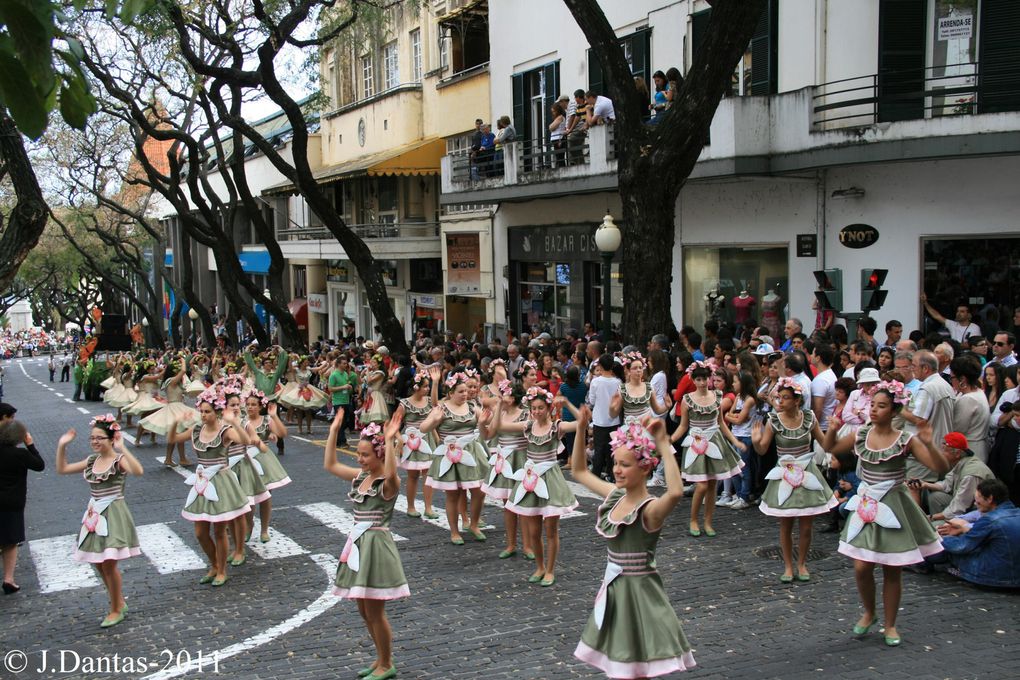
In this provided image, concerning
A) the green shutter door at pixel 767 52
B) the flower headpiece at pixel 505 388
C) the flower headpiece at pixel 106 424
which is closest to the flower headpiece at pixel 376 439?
the flower headpiece at pixel 505 388

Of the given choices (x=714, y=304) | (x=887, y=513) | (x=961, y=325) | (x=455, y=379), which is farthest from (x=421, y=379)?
(x=714, y=304)

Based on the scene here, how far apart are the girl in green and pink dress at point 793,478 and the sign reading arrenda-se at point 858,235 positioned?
8.15m

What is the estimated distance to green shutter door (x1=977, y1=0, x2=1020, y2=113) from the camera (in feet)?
48.8

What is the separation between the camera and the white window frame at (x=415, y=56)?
33.4 meters

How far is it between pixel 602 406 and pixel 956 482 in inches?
192

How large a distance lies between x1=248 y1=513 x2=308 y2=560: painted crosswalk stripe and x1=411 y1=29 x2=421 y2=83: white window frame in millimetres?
23578

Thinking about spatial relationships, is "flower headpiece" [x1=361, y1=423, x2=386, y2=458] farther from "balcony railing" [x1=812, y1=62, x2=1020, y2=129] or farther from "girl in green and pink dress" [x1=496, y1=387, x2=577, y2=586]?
"balcony railing" [x1=812, y1=62, x2=1020, y2=129]

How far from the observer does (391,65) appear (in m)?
35.8

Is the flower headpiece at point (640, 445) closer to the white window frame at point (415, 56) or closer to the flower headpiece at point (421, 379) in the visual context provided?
the flower headpiece at point (421, 379)

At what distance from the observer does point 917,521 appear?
7809 mm

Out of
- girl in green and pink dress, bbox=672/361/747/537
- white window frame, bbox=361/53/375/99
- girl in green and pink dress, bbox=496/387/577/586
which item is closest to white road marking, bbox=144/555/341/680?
girl in green and pink dress, bbox=496/387/577/586

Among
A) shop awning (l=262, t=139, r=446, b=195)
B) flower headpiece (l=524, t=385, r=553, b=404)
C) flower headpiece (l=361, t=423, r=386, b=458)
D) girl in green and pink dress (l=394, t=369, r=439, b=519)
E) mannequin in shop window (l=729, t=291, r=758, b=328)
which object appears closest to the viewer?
flower headpiece (l=361, t=423, r=386, b=458)

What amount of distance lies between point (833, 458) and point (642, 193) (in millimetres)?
6323

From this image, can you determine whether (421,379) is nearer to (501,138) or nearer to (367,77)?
(501,138)
